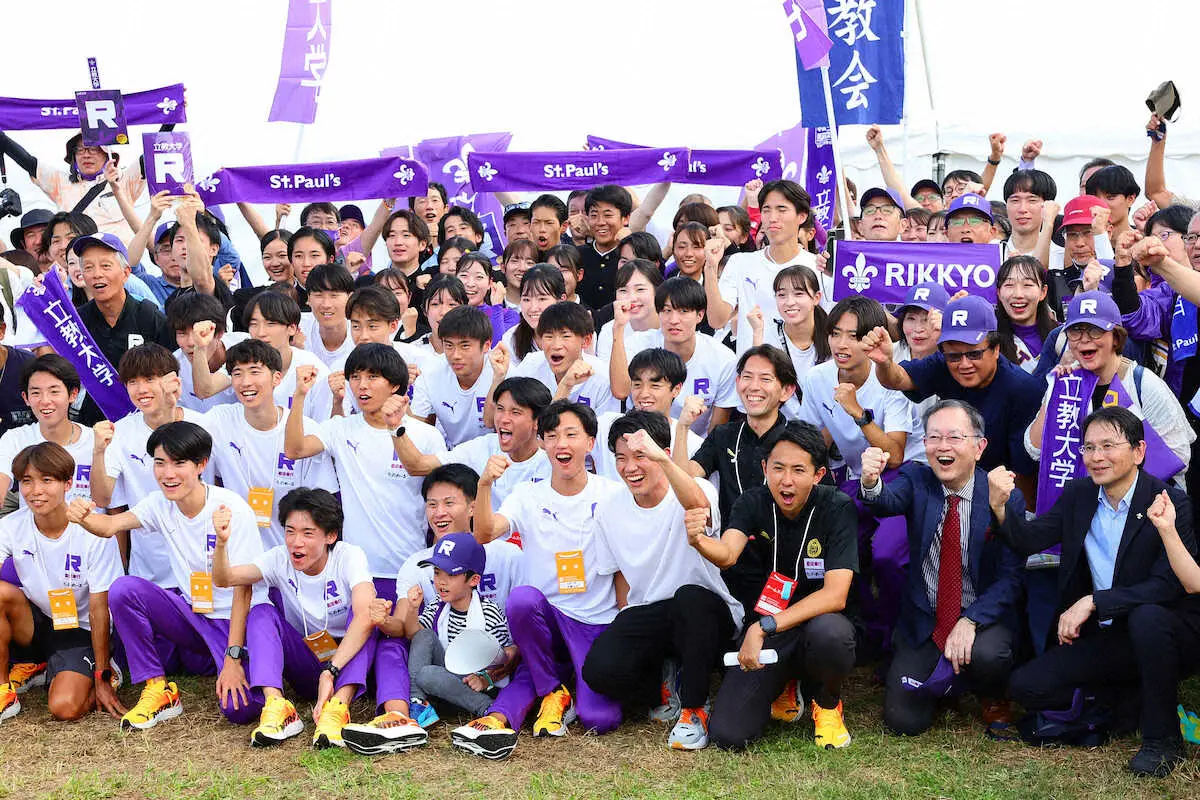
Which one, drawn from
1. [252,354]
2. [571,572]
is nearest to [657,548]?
[571,572]

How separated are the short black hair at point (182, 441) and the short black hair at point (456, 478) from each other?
1.10 metres

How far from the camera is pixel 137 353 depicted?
677 centimetres

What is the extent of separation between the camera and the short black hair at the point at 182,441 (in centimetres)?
624

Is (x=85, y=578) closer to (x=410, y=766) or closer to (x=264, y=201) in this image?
(x=410, y=766)

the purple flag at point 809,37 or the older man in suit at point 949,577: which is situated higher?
the purple flag at point 809,37

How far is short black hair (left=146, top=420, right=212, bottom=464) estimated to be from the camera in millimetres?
6238

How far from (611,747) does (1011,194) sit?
4.40 metres

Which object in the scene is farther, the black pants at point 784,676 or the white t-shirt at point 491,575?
the white t-shirt at point 491,575

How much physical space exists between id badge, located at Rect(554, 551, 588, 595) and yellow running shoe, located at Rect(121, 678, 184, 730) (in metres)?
1.94

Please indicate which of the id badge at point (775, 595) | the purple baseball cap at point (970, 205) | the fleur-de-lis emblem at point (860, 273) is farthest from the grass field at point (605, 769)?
the purple baseball cap at point (970, 205)

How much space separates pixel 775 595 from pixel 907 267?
2.19 metres

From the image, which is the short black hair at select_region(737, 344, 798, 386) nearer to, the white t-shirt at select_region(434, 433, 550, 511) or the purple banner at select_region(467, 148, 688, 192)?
the white t-shirt at select_region(434, 433, 550, 511)

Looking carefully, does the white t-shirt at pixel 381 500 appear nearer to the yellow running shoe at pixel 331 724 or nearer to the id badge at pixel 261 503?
the id badge at pixel 261 503

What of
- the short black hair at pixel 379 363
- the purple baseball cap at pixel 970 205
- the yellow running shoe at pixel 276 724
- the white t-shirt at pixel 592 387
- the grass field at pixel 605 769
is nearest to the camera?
the grass field at pixel 605 769
